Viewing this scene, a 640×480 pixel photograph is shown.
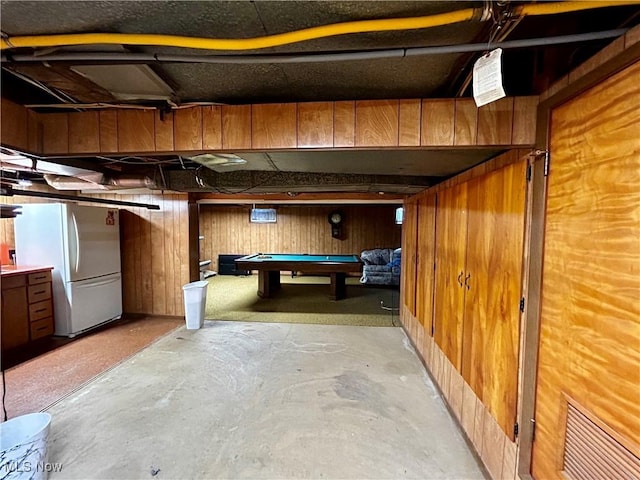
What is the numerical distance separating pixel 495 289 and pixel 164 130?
2.01 metres

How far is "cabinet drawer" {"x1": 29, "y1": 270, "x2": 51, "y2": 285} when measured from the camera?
3.55 meters

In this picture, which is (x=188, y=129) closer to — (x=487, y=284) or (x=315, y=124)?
(x=315, y=124)

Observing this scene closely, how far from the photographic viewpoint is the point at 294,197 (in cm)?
543

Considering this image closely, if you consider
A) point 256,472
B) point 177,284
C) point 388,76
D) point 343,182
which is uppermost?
point 388,76

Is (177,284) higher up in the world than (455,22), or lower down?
lower down

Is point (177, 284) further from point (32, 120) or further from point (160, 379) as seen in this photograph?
point (32, 120)

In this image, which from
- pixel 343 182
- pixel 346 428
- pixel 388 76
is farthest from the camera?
pixel 343 182

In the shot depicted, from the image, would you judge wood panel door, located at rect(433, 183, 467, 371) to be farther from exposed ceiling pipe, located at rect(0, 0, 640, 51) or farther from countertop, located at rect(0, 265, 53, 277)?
countertop, located at rect(0, 265, 53, 277)

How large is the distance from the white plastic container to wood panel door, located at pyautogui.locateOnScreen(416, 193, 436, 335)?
2.84 meters

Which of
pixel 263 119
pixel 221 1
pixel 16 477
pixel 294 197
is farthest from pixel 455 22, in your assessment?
Answer: pixel 294 197

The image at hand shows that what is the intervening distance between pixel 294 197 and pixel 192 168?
2301 millimetres

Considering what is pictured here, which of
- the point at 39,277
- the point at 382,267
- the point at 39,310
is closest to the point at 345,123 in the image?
the point at 39,277

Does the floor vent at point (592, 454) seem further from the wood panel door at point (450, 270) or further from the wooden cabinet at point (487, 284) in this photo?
the wood panel door at point (450, 270)

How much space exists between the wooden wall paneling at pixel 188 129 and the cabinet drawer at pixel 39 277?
3.38 metres
